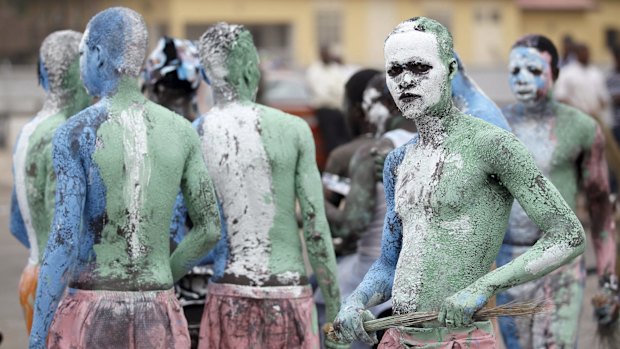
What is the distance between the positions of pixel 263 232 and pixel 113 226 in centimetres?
90

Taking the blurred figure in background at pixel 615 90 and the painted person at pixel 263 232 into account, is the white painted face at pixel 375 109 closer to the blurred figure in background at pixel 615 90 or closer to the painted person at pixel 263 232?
the painted person at pixel 263 232

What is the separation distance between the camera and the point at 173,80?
6738 millimetres

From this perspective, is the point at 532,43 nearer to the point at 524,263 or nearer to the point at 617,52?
the point at 524,263

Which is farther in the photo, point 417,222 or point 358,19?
point 358,19

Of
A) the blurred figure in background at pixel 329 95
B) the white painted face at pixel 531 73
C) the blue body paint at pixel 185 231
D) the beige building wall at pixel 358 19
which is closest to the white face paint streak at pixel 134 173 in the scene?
the blue body paint at pixel 185 231

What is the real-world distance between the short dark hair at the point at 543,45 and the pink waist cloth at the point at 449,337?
9.68 feet

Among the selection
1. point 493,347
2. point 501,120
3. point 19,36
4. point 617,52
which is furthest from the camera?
point 19,36

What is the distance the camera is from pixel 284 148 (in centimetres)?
573

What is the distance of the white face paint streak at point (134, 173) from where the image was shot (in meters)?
4.98

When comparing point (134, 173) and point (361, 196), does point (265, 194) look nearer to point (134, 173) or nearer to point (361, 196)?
point (134, 173)

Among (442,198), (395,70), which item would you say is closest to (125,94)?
(395,70)

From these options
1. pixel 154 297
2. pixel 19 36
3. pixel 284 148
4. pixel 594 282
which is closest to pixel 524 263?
pixel 154 297

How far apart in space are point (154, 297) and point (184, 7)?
38.3 meters

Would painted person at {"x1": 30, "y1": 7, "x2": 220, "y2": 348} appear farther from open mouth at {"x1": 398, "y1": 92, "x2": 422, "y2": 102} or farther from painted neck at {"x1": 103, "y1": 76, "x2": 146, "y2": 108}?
open mouth at {"x1": 398, "y1": 92, "x2": 422, "y2": 102}
